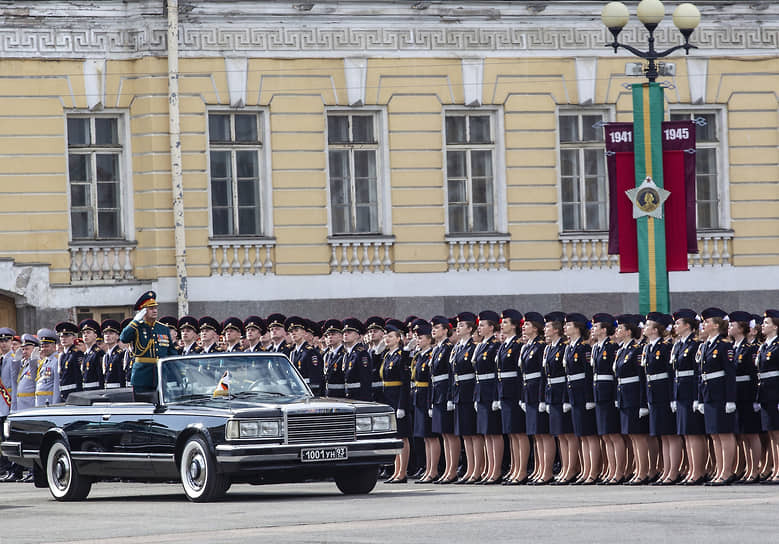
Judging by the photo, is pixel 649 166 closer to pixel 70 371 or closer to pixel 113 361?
pixel 113 361

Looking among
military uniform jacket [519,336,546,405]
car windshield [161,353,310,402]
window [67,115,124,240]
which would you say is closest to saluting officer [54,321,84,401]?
car windshield [161,353,310,402]

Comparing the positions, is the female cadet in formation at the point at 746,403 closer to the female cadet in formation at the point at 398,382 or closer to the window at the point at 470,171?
the female cadet in formation at the point at 398,382

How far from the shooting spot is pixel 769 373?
1798 centimetres

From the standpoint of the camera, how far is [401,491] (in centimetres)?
1841

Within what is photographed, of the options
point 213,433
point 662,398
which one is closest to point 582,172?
Answer: point 662,398

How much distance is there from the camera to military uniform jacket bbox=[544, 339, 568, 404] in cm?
1912

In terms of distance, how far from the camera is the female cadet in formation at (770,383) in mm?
17906

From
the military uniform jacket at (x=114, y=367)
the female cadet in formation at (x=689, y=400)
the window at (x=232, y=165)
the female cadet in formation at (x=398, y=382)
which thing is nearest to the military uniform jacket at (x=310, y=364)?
the female cadet in formation at (x=398, y=382)

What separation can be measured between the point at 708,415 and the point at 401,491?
3087 millimetres

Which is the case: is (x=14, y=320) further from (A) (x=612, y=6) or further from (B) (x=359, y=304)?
(A) (x=612, y=6)

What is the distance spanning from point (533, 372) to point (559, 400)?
49 centimetres

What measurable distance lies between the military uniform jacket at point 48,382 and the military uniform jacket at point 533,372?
21.9ft

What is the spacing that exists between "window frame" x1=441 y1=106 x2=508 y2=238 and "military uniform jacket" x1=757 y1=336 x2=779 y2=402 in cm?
1268

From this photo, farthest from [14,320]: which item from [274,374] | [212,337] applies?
[274,374]
